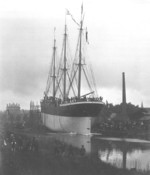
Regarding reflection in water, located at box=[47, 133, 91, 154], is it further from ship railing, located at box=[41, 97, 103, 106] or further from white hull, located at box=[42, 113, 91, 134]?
ship railing, located at box=[41, 97, 103, 106]

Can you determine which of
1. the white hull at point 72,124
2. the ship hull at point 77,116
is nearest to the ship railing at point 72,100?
the ship hull at point 77,116

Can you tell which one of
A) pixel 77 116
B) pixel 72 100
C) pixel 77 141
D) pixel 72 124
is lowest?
pixel 77 141

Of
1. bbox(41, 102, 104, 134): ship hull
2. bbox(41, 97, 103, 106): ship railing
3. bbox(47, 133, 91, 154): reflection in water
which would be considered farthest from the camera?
bbox(41, 97, 103, 106): ship railing

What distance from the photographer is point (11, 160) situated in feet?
77.9

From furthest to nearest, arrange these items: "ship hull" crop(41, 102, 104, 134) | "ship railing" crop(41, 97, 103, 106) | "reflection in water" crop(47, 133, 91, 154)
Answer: "ship railing" crop(41, 97, 103, 106), "ship hull" crop(41, 102, 104, 134), "reflection in water" crop(47, 133, 91, 154)

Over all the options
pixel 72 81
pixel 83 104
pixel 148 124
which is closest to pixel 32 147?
pixel 83 104

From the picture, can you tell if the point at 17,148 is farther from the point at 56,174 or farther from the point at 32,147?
the point at 56,174

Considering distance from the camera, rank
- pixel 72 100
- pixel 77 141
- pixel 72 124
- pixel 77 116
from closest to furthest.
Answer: pixel 77 141, pixel 77 116, pixel 72 124, pixel 72 100

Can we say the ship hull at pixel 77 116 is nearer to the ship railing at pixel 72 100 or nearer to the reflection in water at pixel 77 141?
the ship railing at pixel 72 100

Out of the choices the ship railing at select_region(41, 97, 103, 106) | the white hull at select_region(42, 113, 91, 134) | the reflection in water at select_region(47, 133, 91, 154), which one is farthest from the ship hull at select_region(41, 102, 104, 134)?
the reflection in water at select_region(47, 133, 91, 154)

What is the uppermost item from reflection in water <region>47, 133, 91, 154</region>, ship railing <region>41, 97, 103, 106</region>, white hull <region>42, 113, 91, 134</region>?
ship railing <region>41, 97, 103, 106</region>

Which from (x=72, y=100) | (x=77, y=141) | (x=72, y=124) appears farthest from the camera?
(x=72, y=100)

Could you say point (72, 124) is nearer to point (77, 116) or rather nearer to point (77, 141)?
point (77, 116)

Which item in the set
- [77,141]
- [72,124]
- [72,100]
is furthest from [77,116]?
[77,141]
